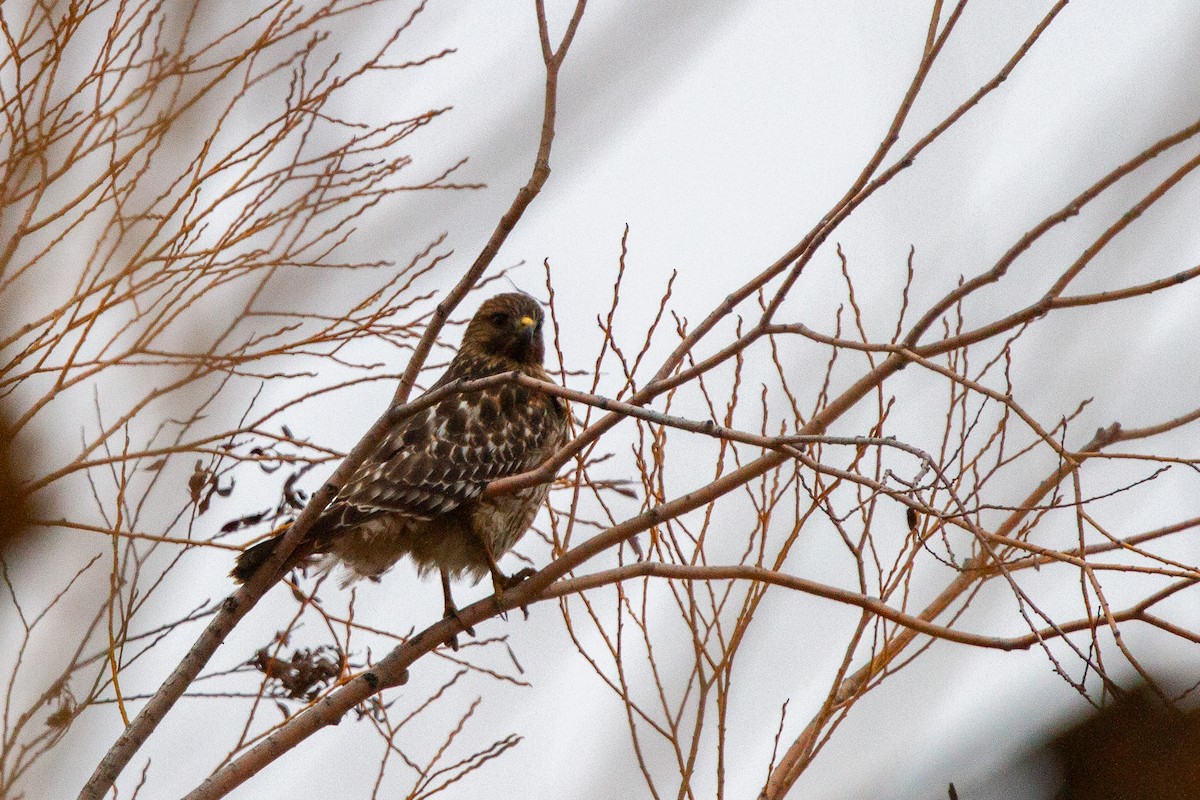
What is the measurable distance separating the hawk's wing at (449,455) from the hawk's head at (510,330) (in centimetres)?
65

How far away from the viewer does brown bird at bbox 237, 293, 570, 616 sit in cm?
498

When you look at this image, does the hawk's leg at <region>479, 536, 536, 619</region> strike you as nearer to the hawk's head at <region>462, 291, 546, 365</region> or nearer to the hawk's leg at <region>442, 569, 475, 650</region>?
the hawk's leg at <region>442, 569, 475, 650</region>

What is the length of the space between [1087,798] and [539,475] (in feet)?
5.18

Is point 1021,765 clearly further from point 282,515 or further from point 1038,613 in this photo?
point 282,515

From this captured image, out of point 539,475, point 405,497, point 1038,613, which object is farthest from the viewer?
point 405,497

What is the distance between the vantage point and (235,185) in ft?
14.0

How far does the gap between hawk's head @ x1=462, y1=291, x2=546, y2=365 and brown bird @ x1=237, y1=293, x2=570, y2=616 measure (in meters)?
0.67

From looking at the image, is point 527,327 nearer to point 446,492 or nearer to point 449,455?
Result: point 449,455

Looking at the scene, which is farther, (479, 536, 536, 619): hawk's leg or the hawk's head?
the hawk's head

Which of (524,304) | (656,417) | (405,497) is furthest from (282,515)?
(524,304)

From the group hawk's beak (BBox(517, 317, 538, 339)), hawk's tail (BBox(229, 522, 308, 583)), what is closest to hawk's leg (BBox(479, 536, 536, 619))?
hawk's tail (BBox(229, 522, 308, 583))

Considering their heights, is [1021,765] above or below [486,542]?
below

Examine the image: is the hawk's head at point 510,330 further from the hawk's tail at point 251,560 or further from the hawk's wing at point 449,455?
the hawk's tail at point 251,560

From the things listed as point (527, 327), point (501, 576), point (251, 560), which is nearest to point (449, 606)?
point (501, 576)
